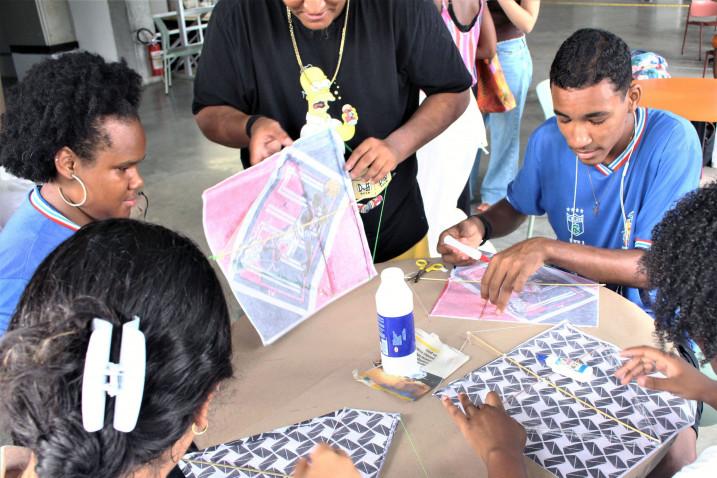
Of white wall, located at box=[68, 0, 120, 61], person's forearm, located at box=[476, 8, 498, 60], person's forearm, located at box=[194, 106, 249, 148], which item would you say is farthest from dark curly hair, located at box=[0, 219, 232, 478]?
white wall, located at box=[68, 0, 120, 61]

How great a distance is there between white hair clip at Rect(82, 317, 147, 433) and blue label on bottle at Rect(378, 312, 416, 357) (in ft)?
1.75

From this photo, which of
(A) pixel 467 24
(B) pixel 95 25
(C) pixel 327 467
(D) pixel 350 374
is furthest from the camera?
(B) pixel 95 25

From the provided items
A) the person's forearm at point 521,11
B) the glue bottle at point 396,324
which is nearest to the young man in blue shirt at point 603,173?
the glue bottle at point 396,324

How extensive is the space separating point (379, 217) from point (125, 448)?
1.07 metres

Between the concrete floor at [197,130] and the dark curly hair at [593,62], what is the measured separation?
1205 mm

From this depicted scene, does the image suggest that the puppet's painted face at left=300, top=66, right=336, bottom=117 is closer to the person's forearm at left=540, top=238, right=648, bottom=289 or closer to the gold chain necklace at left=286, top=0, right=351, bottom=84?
the gold chain necklace at left=286, top=0, right=351, bottom=84

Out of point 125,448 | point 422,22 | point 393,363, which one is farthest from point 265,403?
point 422,22

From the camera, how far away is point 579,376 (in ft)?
4.08

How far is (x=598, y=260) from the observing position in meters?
1.53

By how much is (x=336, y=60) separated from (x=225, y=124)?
0.31 m

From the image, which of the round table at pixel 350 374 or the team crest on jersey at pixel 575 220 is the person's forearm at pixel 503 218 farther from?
the round table at pixel 350 374

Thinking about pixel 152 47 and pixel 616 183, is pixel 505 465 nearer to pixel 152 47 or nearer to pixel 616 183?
pixel 616 183

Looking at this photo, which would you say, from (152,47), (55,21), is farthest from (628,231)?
(55,21)

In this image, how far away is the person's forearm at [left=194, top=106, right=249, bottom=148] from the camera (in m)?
1.65
